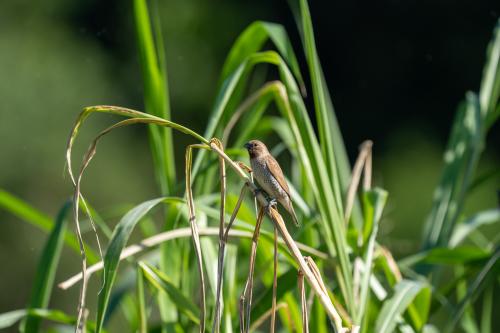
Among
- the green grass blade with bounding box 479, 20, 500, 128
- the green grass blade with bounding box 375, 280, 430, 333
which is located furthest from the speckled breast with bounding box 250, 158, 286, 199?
the green grass blade with bounding box 479, 20, 500, 128

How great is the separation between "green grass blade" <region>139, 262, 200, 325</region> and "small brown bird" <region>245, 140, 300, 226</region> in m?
0.45

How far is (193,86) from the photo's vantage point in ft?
31.4

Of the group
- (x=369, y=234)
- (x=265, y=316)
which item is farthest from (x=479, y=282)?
(x=265, y=316)

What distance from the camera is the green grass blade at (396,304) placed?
5.65 feet

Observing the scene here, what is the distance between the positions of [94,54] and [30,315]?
7.63 m

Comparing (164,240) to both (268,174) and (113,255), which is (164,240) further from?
(268,174)

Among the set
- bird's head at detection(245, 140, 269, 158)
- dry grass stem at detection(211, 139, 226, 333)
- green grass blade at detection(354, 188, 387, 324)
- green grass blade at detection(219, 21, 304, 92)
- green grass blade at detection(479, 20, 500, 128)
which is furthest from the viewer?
green grass blade at detection(479, 20, 500, 128)

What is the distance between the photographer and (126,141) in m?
9.26

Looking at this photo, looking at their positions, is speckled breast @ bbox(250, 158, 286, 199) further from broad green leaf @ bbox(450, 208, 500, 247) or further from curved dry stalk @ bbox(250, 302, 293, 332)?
broad green leaf @ bbox(450, 208, 500, 247)

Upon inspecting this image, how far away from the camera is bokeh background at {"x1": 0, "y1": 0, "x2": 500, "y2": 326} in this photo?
8422mm

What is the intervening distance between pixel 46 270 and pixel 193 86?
25.3ft

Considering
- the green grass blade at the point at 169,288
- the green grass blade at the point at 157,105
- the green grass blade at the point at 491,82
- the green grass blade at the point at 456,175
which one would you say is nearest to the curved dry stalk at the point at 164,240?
the green grass blade at the point at 169,288

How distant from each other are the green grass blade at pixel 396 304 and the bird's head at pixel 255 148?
63 cm

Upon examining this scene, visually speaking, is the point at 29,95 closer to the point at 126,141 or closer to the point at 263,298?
the point at 126,141
